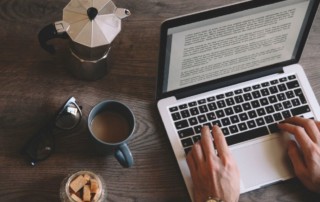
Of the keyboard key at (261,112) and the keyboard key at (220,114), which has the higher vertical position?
the keyboard key at (220,114)

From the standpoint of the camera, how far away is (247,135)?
101cm

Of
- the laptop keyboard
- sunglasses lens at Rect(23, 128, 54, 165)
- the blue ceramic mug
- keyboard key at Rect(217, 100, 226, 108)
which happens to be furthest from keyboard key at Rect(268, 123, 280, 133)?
sunglasses lens at Rect(23, 128, 54, 165)

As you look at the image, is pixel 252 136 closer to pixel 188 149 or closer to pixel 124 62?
pixel 188 149

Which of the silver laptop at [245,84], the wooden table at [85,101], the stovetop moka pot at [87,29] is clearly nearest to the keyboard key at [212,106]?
the silver laptop at [245,84]

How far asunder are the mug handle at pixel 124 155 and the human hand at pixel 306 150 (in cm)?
31

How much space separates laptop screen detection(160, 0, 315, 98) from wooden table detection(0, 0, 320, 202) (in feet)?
0.28

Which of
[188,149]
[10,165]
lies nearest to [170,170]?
[188,149]

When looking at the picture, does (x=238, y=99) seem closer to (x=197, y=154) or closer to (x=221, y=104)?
(x=221, y=104)

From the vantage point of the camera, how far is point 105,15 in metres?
0.93

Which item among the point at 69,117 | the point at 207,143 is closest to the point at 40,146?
the point at 69,117

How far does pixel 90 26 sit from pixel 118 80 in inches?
6.4

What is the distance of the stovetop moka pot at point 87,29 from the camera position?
2.98 feet

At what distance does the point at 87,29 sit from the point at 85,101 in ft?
0.55

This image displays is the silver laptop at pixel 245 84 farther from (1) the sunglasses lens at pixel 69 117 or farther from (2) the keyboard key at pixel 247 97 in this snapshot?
(1) the sunglasses lens at pixel 69 117
